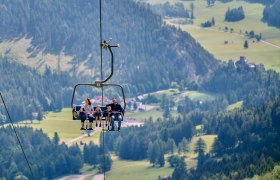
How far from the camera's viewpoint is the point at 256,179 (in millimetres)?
176875

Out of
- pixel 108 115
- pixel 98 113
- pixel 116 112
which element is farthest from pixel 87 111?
pixel 116 112

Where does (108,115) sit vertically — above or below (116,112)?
below

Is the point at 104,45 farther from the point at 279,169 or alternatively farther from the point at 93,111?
the point at 279,169

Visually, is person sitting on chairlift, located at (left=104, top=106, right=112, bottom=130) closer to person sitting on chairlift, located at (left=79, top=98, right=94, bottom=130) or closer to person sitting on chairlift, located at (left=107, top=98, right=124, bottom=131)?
person sitting on chairlift, located at (left=107, top=98, right=124, bottom=131)

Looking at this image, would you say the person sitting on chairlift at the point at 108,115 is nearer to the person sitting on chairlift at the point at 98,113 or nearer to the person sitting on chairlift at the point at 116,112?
the person sitting on chairlift at the point at 116,112

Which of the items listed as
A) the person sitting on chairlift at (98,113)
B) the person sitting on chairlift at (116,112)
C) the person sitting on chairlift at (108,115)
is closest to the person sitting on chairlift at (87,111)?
the person sitting on chairlift at (98,113)

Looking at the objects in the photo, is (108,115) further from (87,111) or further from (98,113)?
(87,111)

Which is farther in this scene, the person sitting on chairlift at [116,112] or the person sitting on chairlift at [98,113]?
the person sitting on chairlift at [98,113]

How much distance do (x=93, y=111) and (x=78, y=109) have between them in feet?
2.59

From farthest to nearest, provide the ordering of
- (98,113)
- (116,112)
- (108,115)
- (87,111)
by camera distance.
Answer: (87,111)
(98,113)
(108,115)
(116,112)

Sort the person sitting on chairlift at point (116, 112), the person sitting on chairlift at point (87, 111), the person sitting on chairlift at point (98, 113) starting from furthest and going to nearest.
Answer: the person sitting on chairlift at point (87, 111) → the person sitting on chairlift at point (98, 113) → the person sitting on chairlift at point (116, 112)

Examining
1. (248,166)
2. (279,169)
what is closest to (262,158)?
(248,166)

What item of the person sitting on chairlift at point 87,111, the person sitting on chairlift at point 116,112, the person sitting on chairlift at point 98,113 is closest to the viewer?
the person sitting on chairlift at point 116,112

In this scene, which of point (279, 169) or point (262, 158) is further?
point (262, 158)
